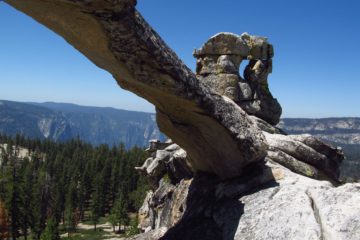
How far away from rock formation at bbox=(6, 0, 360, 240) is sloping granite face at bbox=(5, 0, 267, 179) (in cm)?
5

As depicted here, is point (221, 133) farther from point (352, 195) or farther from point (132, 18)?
point (132, 18)

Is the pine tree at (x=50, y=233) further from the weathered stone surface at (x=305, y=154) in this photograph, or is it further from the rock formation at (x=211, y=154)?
the weathered stone surface at (x=305, y=154)

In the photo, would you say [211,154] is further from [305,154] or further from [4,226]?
[4,226]

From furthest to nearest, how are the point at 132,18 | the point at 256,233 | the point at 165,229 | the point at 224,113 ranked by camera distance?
1. the point at 165,229
2. the point at 224,113
3. the point at 256,233
4. the point at 132,18

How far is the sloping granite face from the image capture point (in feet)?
49.8

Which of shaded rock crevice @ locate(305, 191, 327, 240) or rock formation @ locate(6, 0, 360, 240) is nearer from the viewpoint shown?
rock formation @ locate(6, 0, 360, 240)

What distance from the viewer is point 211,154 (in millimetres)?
24812

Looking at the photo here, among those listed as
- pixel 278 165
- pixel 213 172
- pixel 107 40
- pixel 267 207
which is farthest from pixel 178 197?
pixel 107 40

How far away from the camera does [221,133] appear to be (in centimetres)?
2286

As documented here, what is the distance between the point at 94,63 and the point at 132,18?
5.01m

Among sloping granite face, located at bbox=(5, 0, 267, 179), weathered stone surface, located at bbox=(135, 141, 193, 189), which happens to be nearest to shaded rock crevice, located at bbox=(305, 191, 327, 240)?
sloping granite face, located at bbox=(5, 0, 267, 179)

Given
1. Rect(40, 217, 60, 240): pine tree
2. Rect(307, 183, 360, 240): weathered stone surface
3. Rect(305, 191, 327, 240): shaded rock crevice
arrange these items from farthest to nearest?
1. Rect(40, 217, 60, 240): pine tree
2. Rect(305, 191, 327, 240): shaded rock crevice
3. Rect(307, 183, 360, 240): weathered stone surface

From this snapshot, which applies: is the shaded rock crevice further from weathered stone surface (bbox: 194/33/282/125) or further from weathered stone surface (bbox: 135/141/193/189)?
weathered stone surface (bbox: 194/33/282/125)

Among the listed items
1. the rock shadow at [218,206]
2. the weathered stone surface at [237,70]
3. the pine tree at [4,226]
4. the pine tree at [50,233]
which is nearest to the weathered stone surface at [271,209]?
the rock shadow at [218,206]
